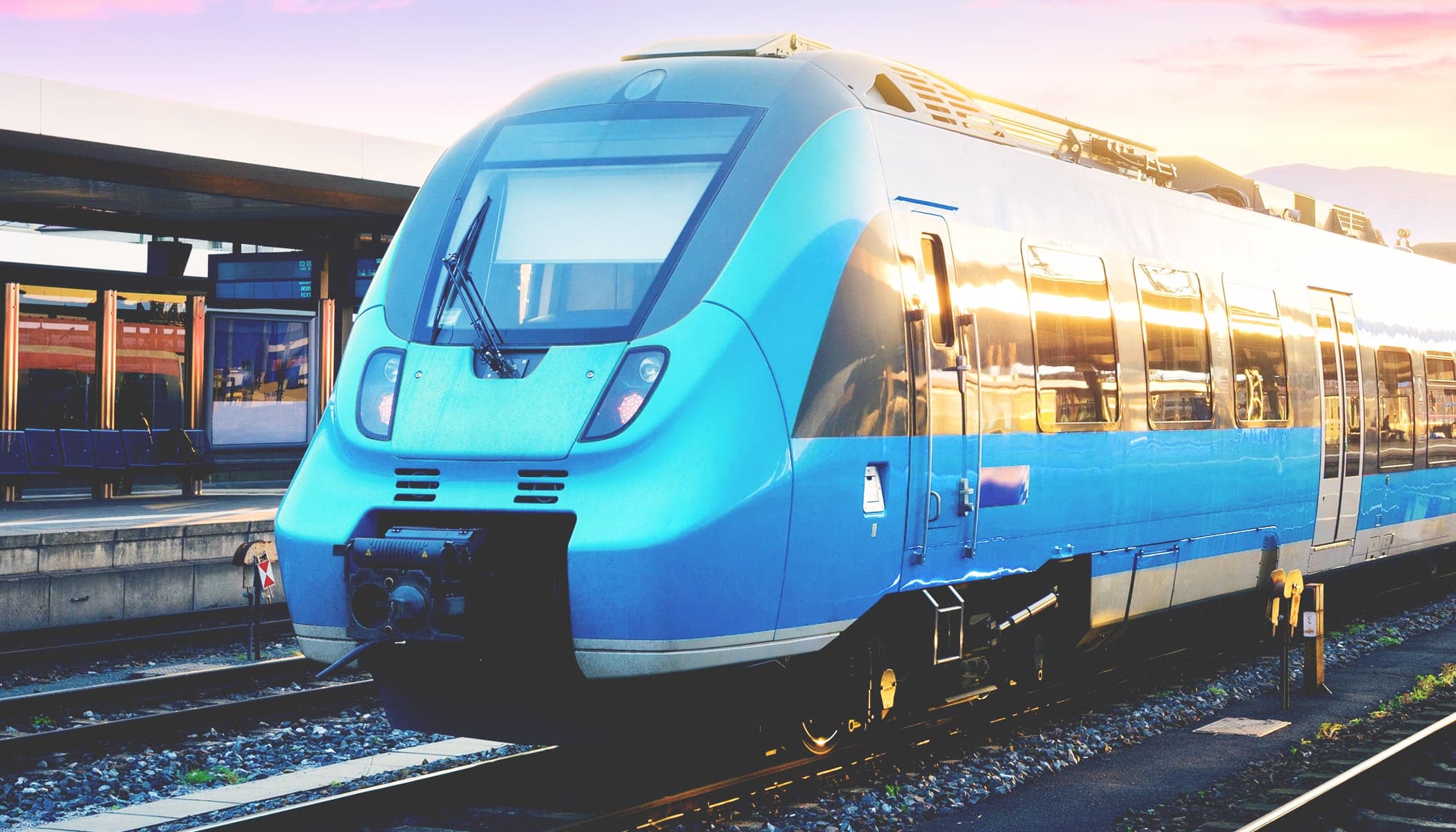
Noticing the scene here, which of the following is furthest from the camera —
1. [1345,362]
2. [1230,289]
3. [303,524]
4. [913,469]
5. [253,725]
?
[1345,362]

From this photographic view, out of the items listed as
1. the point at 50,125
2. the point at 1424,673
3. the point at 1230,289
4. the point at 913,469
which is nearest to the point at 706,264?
the point at 913,469

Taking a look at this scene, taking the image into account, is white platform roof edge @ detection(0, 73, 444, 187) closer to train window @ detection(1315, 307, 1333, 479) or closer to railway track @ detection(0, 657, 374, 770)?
railway track @ detection(0, 657, 374, 770)

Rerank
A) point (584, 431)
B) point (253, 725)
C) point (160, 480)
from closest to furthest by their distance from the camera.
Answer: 1. point (584, 431)
2. point (253, 725)
3. point (160, 480)

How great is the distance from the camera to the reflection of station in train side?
655 inches

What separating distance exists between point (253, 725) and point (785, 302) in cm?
483

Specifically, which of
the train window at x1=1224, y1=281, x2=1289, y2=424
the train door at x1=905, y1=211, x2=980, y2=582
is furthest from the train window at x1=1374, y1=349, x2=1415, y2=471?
the train door at x1=905, y1=211, x2=980, y2=582

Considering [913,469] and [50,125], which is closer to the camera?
[913,469]

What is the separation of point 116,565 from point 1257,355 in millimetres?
9853

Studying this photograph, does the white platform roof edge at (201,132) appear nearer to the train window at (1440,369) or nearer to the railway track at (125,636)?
the railway track at (125,636)

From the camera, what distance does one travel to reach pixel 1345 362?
1221cm

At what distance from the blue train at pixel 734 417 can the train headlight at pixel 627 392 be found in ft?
0.05

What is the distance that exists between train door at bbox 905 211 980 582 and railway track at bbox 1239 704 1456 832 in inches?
69.7

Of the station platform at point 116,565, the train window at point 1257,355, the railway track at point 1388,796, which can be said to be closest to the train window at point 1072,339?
the train window at point 1257,355

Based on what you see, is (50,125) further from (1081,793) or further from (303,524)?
(1081,793)
